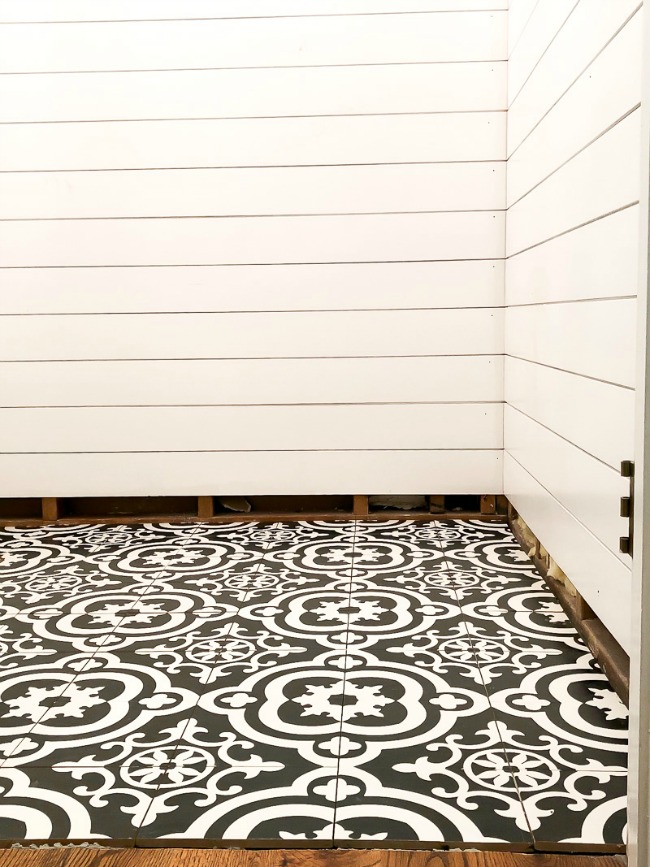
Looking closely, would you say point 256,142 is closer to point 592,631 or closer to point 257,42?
point 257,42

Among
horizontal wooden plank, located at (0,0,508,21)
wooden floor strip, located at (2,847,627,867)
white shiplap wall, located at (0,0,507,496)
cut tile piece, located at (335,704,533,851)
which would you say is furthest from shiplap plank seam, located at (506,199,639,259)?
wooden floor strip, located at (2,847,627,867)

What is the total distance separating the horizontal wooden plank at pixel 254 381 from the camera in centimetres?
384

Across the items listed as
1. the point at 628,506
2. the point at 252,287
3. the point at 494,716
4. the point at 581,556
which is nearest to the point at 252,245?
the point at 252,287

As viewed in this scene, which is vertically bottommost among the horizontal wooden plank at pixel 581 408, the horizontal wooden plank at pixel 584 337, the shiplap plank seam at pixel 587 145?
the horizontal wooden plank at pixel 581 408

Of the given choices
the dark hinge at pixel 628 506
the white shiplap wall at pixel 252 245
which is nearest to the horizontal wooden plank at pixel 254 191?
the white shiplap wall at pixel 252 245

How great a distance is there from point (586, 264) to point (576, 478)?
1.95 feet

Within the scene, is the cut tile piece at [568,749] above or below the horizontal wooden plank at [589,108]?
below

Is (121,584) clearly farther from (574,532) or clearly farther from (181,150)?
(181,150)

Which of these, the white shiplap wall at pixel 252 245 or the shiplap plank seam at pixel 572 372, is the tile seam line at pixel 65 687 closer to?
the white shiplap wall at pixel 252 245

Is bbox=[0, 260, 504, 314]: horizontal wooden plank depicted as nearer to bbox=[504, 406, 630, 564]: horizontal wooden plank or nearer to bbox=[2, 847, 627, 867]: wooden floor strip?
bbox=[504, 406, 630, 564]: horizontal wooden plank

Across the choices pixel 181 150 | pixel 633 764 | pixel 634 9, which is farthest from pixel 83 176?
pixel 633 764

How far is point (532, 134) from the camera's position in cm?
315

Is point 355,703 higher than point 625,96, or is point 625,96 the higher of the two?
point 625,96

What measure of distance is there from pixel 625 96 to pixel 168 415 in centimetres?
241
